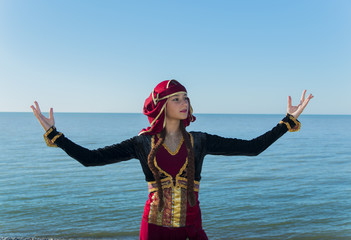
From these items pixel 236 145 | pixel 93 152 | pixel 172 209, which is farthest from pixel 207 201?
pixel 93 152

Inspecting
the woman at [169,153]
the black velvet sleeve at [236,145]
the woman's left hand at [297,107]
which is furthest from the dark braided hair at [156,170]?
the woman's left hand at [297,107]

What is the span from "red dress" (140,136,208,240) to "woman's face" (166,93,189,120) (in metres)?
0.32

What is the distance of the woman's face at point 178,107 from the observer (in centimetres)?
333

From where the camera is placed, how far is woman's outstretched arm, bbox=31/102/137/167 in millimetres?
3332

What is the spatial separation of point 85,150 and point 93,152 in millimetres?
73

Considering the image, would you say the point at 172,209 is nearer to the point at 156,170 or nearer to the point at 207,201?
the point at 156,170

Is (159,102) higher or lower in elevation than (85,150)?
higher

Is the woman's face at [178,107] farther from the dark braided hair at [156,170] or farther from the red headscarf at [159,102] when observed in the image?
the dark braided hair at [156,170]

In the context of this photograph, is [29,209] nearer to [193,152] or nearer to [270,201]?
[270,201]

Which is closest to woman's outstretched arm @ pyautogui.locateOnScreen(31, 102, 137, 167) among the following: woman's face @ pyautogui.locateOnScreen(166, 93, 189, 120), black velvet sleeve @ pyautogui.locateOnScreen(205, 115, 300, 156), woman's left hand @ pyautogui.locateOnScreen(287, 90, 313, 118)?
woman's face @ pyautogui.locateOnScreen(166, 93, 189, 120)

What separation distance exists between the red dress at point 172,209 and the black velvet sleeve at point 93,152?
0.30m

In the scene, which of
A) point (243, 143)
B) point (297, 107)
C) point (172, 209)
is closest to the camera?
point (172, 209)

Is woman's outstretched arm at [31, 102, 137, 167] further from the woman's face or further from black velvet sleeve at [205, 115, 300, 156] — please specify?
black velvet sleeve at [205, 115, 300, 156]

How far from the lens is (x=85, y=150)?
3.33 m
